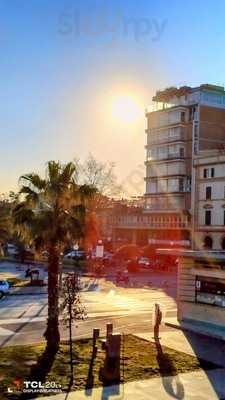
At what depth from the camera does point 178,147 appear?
9094 centimetres

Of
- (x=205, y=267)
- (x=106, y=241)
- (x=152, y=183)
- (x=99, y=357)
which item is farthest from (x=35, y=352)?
(x=106, y=241)

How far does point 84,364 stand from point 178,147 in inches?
2922

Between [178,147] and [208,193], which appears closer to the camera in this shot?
[208,193]

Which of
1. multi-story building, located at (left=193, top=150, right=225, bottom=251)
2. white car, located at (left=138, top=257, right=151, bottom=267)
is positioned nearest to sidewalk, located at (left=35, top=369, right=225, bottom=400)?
white car, located at (left=138, top=257, right=151, bottom=267)

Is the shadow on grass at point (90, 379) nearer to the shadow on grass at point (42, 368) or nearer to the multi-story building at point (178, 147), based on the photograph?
the shadow on grass at point (42, 368)

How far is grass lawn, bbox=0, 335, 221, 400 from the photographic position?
56.6ft

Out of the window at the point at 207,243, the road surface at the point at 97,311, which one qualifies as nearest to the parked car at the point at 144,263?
the window at the point at 207,243

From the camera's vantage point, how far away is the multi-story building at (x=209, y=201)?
7719 cm

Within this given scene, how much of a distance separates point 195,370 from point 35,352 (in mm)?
6034

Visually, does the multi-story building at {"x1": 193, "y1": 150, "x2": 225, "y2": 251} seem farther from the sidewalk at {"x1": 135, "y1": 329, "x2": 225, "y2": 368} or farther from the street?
the sidewalk at {"x1": 135, "y1": 329, "x2": 225, "y2": 368}

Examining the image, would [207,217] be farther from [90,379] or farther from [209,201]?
[90,379]

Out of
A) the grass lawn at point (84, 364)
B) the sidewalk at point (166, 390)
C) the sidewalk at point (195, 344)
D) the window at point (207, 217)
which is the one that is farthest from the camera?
the window at point (207, 217)

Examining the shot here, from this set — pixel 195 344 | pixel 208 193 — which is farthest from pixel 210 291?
pixel 208 193

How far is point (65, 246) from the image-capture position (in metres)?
22.8
